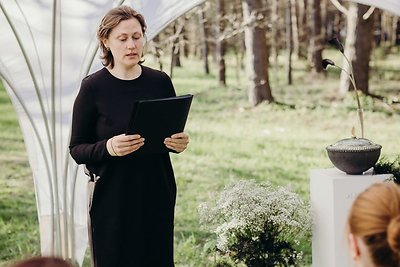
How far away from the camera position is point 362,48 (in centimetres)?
985

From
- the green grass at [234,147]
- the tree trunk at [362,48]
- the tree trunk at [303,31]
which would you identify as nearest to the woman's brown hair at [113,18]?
the green grass at [234,147]

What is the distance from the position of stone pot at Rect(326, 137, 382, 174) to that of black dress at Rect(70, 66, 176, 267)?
1005 millimetres

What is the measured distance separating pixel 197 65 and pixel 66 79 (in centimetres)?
1203

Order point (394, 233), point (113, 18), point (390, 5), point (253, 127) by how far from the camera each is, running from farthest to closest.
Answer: point (253, 127)
point (390, 5)
point (113, 18)
point (394, 233)

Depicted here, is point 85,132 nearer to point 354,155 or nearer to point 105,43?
point 105,43

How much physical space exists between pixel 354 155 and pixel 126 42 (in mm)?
1319

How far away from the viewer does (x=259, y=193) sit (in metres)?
3.89

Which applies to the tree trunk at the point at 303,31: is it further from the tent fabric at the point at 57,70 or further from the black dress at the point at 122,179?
the black dress at the point at 122,179

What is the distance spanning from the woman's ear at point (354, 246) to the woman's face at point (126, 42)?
1444 millimetres

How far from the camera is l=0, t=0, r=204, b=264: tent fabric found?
4.04 m

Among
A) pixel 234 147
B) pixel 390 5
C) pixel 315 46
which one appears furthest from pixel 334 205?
pixel 315 46

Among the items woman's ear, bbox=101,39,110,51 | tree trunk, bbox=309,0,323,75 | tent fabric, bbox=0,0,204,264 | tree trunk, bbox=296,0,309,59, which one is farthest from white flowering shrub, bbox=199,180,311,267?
tree trunk, bbox=296,0,309,59

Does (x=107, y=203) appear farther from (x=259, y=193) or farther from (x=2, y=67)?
(x=2, y=67)

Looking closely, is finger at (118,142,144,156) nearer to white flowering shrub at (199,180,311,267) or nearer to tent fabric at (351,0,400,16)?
white flowering shrub at (199,180,311,267)
